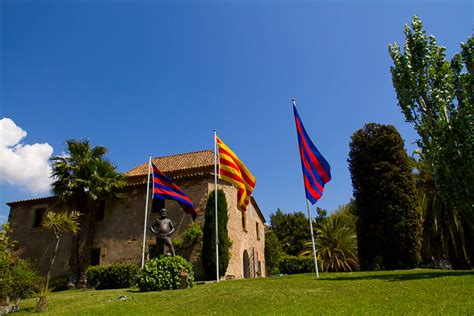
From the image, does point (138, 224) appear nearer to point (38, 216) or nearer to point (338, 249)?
point (38, 216)

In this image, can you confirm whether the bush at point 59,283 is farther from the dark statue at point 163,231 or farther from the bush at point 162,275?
the bush at point 162,275

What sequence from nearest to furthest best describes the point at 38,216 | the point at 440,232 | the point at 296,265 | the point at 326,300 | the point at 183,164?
the point at 326,300 → the point at 440,232 → the point at 38,216 → the point at 183,164 → the point at 296,265

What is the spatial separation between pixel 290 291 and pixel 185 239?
37.9 feet

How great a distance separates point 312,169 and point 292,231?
29.7 metres

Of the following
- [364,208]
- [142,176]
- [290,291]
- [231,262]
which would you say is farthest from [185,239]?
[290,291]

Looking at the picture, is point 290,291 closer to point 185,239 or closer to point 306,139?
Result: point 306,139

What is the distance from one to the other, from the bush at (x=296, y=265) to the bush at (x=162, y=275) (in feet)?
46.7

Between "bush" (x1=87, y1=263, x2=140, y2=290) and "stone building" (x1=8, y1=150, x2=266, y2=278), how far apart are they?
1479 millimetres

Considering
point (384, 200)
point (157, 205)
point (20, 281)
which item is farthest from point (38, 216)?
point (384, 200)

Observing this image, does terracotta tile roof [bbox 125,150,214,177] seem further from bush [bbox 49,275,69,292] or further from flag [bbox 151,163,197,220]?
bush [bbox 49,275,69,292]

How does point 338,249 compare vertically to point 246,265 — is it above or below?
above

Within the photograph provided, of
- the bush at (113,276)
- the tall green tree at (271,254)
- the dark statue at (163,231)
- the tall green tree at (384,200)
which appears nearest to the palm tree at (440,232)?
the tall green tree at (384,200)

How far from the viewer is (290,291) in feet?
30.2

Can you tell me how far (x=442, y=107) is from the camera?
38.9ft
